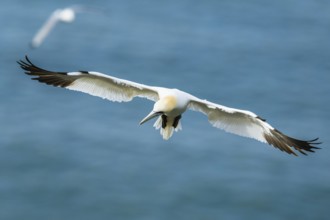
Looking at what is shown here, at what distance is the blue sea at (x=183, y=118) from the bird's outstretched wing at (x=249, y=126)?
16.1 meters

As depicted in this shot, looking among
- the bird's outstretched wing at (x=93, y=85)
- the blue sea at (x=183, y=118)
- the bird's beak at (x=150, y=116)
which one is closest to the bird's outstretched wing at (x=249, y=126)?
the bird's beak at (x=150, y=116)

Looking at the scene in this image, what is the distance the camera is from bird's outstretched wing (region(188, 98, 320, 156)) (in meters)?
17.1

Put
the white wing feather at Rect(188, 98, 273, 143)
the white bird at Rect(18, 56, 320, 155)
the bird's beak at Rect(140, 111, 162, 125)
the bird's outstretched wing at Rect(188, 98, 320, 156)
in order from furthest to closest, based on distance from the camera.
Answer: the white wing feather at Rect(188, 98, 273, 143), the bird's outstretched wing at Rect(188, 98, 320, 156), the white bird at Rect(18, 56, 320, 155), the bird's beak at Rect(140, 111, 162, 125)

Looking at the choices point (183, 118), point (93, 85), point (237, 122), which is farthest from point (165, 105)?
point (183, 118)

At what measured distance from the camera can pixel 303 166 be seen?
36.4 metres

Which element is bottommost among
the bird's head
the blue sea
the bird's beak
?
the bird's beak

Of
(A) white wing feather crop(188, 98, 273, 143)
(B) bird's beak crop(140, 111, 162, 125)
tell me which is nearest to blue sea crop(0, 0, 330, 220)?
(A) white wing feather crop(188, 98, 273, 143)

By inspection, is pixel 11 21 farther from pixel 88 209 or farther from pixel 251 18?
pixel 88 209

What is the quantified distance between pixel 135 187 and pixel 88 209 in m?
2.12

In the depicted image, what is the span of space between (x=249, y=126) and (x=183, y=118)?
57.1ft

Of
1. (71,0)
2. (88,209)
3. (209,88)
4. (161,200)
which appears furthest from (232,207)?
(71,0)

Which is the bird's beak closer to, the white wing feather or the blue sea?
the white wing feather

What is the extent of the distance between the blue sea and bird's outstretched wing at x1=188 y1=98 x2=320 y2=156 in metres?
16.1

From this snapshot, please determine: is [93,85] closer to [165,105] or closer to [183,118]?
[165,105]
